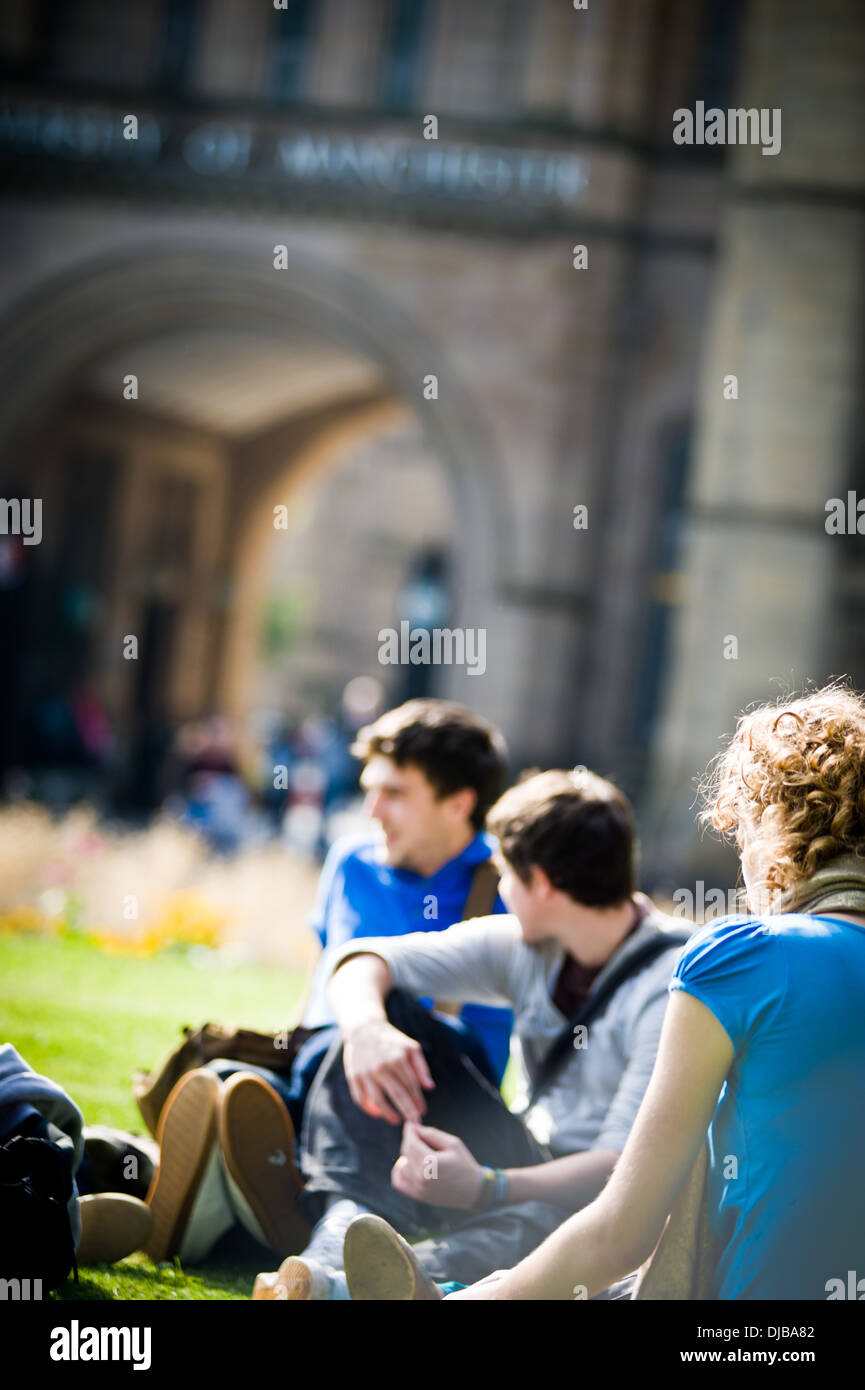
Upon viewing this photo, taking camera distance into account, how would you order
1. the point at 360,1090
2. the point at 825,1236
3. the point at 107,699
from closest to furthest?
the point at 825,1236
the point at 360,1090
the point at 107,699

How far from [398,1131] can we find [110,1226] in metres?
0.70

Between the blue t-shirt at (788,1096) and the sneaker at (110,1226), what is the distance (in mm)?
1588

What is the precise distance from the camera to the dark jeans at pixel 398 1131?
3461mm

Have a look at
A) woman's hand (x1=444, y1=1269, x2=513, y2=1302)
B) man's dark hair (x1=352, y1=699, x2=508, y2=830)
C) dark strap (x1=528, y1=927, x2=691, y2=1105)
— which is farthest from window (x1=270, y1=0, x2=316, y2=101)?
woman's hand (x1=444, y1=1269, x2=513, y2=1302)

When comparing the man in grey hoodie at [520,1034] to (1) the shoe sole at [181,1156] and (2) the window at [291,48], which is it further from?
(2) the window at [291,48]

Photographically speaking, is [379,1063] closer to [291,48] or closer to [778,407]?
[778,407]

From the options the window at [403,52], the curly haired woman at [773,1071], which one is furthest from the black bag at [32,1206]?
the window at [403,52]

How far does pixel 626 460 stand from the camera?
1741 cm

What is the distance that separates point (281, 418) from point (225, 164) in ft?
21.5

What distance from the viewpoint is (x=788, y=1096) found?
235 cm

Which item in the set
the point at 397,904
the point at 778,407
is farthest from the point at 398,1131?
the point at 778,407

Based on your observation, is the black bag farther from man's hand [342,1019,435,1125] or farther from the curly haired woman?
the curly haired woman
